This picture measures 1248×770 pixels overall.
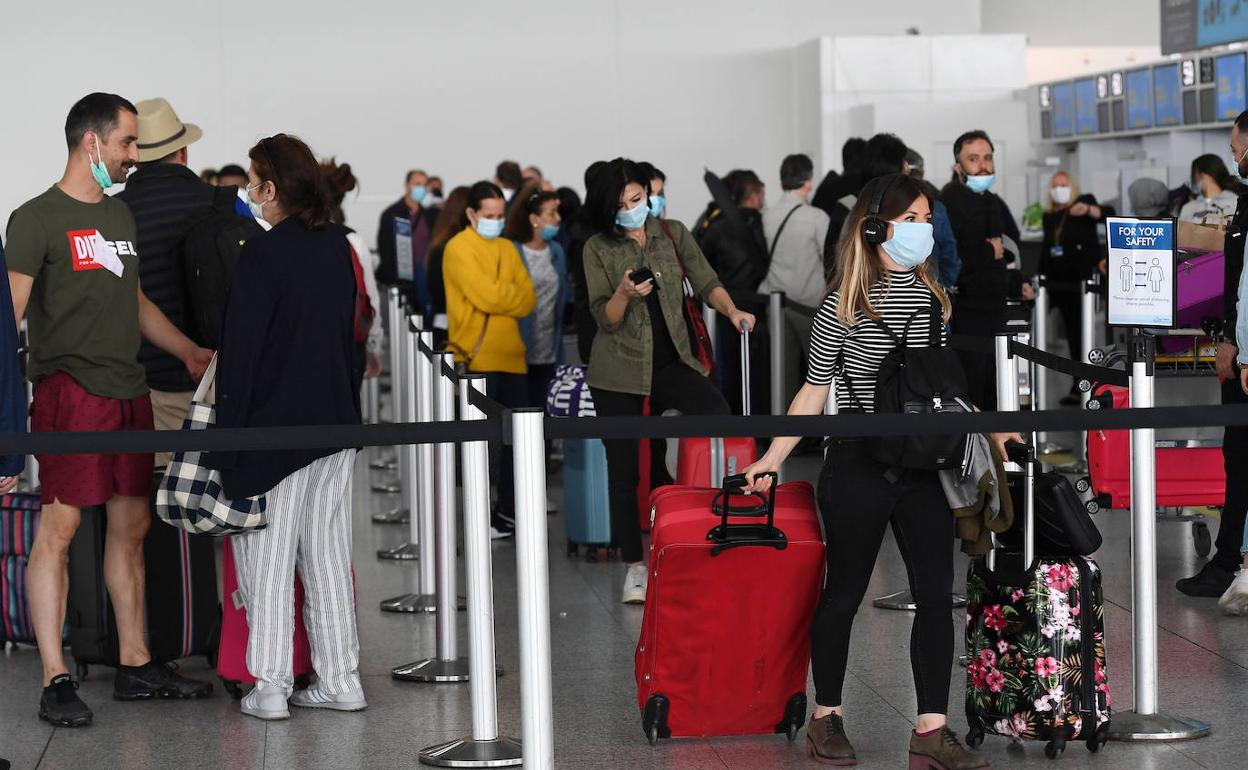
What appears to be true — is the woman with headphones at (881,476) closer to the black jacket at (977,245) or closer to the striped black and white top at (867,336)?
the striped black and white top at (867,336)

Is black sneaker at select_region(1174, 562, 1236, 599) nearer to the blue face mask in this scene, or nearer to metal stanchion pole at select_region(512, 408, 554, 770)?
metal stanchion pole at select_region(512, 408, 554, 770)

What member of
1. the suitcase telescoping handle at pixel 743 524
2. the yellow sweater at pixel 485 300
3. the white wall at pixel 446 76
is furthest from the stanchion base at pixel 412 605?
the white wall at pixel 446 76

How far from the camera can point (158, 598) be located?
507cm

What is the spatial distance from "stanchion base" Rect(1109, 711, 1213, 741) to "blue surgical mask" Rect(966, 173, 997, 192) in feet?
13.4

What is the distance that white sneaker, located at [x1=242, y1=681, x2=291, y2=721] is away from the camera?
15.1ft

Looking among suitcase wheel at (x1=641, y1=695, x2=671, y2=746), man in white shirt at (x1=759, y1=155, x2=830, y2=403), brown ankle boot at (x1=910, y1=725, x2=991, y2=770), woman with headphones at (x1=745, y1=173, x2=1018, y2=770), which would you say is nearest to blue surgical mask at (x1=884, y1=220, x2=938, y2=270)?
woman with headphones at (x1=745, y1=173, x2=1018, y2=770)

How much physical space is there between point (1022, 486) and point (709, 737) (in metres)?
1.01

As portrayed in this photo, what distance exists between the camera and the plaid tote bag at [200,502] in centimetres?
445

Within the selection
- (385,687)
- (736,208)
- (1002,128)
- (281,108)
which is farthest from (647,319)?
(281,108)

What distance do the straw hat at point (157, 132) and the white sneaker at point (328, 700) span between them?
180cm

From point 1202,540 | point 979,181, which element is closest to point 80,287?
point 1202,540

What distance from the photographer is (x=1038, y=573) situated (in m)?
4.01

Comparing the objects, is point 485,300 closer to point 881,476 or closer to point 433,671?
point 433,671

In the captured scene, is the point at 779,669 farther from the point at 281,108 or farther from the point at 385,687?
the point at 281,108
